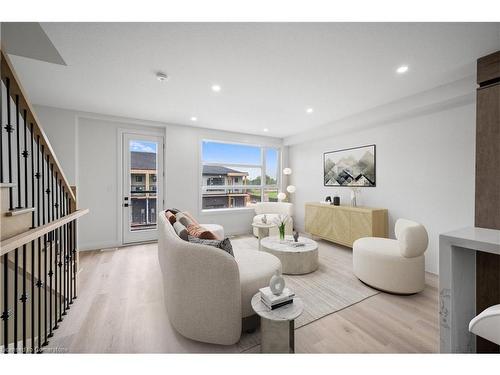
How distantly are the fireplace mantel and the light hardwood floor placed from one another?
0.54 meters

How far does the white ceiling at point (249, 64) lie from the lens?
1.70 m

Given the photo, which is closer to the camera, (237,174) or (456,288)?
(456,288)

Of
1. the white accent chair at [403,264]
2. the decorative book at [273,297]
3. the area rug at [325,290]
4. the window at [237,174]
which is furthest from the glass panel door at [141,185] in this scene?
the white accent chair at [403,264]

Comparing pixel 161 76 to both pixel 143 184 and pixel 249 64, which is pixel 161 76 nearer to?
pixel 249 64

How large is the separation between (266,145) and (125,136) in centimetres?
329

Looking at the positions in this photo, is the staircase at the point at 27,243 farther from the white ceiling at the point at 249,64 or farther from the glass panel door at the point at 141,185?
the glass panel door at the point at 141,185

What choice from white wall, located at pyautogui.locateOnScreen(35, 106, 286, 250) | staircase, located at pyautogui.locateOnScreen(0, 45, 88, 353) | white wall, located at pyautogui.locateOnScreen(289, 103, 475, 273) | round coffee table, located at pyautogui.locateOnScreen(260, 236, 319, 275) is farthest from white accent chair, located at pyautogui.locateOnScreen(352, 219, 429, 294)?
white wall, located at pyautogui.locateOnScreen(35, 106, 286, 250)

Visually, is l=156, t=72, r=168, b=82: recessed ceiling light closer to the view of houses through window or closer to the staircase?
the staircase

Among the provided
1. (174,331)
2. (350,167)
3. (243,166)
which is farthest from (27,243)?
(350,167)

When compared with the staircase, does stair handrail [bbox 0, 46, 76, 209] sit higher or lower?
higher

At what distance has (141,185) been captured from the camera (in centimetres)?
423

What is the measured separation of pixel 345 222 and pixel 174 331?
10.4ft

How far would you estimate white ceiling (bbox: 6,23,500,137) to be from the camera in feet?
5.57
